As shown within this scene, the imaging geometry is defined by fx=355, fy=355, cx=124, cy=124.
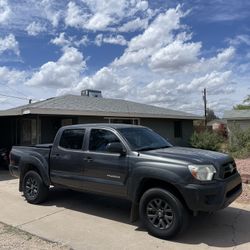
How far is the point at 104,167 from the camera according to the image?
22.3 feet

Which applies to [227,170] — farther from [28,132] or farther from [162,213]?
[28,132]

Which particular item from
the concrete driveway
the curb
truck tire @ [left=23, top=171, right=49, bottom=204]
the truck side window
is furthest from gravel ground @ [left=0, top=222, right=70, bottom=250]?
the curb

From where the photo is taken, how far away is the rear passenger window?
Result: 24.9ft

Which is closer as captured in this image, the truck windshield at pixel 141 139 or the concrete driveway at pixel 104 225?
the concrete driveway at pixel 104 225

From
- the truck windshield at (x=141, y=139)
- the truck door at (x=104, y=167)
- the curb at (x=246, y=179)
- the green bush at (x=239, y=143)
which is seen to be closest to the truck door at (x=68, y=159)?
the truck door at (x=104, y=167)

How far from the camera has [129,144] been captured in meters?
6.69

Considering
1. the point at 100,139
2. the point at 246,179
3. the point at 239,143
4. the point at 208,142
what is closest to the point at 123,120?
the point at 208,142

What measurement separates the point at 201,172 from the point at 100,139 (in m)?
2.37

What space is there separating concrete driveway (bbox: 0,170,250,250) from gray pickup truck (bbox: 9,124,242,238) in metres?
0.33

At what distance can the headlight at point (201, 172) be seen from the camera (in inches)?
223

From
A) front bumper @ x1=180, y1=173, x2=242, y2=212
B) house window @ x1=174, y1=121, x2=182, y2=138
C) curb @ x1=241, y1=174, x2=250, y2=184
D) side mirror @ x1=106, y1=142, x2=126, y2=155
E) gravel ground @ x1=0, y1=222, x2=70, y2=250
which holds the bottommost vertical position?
gravel ground @ x1=0, y1=222, x2=70, y2=250

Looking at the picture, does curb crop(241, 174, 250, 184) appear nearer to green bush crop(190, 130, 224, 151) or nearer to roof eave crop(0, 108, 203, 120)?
roof eave crop(0, 108, 203, 120)

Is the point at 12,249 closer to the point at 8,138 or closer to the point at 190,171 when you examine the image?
the point at 190,171

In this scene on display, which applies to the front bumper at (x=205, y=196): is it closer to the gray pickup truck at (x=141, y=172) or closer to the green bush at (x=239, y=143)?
the gray pickup truck at (x=141, y=172)
